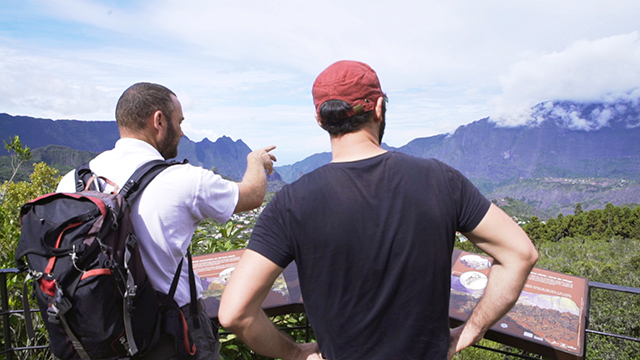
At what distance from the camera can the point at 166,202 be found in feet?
5.40

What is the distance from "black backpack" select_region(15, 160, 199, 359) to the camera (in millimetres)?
1455

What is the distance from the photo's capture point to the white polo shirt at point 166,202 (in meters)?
1.64

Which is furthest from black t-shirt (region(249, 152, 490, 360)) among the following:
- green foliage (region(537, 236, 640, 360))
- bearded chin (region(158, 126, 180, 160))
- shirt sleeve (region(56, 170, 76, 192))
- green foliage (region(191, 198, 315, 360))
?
green foliage (region(537, 236, 640, 360))

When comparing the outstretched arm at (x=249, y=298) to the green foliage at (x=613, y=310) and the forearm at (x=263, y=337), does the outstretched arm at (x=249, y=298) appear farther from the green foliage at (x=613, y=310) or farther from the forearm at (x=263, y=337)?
the green foliage at (x=613, y=310)

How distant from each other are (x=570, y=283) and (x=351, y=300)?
5.80ft

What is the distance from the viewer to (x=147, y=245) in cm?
168

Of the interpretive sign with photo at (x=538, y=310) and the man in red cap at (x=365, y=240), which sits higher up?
the man in red cap at (x=365, y=240)

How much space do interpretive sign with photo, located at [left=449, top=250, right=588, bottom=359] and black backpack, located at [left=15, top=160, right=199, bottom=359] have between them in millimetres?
1537

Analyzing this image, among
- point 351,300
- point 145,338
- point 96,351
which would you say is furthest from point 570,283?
point 96,351

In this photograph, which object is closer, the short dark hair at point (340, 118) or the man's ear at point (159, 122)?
the short dark hair at point (340, 118)

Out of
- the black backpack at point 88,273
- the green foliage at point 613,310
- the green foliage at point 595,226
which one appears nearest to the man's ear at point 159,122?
the black backpack at point 88,273

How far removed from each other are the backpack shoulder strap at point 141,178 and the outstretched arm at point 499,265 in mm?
1249

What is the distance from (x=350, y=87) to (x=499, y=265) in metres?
0.86

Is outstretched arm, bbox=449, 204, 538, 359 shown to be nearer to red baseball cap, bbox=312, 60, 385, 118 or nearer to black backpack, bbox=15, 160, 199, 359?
red baseball cap, bbox=312, 60, 385, 118
